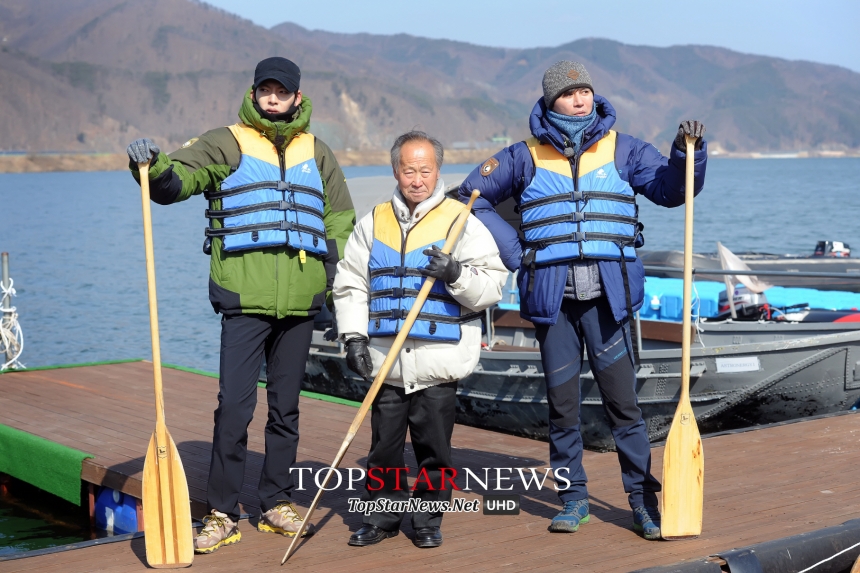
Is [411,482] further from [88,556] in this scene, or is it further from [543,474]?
[88,556]

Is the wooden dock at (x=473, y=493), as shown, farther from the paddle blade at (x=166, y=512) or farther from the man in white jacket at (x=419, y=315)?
the man in white jacket at (x=419, y=315)

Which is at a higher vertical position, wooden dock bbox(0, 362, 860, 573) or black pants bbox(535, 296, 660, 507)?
black pants bbox(535, 296, 660, 507)

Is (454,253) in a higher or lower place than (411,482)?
higher

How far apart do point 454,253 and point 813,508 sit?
204 centimetres

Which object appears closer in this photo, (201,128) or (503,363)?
(503,363)

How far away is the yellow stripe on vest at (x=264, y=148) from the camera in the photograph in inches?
162

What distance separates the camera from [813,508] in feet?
14.8

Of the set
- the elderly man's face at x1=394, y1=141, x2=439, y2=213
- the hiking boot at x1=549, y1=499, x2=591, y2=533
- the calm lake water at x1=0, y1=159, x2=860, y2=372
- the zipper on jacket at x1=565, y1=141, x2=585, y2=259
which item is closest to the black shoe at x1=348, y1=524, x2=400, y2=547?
the hiking boot at x1=549, y1=499, x2=591, y2=533

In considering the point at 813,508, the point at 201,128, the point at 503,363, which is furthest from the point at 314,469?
the point at 201,128

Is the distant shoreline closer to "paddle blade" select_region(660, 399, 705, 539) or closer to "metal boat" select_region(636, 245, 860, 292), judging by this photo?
"metal boat" select_region(636, 245, 860, 292)

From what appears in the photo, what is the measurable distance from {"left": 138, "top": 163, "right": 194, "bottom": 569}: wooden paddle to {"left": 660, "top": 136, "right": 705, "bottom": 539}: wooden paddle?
1882 mm

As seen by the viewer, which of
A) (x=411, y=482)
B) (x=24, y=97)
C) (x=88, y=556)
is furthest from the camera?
(x=24, y=97)

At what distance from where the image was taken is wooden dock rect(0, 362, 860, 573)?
3.85 metres

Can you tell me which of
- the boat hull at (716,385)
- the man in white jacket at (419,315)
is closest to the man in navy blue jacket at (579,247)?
the man in white jacket at (419,315)
